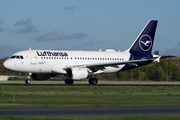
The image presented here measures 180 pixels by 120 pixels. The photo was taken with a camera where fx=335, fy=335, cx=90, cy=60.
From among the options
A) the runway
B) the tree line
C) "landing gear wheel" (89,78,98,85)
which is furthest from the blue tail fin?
the runway

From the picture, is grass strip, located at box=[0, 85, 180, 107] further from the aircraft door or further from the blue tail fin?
the blue tail fin

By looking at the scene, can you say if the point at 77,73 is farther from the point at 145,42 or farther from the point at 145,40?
the point at 145,40

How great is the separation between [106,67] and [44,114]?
33.9m

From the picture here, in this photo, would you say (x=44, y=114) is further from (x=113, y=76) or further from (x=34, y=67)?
(x=113, y=76)

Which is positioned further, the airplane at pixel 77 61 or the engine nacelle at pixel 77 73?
the engine nacelle at pixel 77 73

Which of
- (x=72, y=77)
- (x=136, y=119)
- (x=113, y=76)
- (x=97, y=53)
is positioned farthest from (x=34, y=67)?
(x=136, y=119)

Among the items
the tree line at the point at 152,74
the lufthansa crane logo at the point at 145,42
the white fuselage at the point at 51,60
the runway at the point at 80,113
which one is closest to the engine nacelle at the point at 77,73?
the white fuselage at the point at 51,60

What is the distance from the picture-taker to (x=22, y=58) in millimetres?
44344

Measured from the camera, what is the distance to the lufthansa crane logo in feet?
182

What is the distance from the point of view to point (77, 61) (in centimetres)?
4822

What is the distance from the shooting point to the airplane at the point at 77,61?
44.5m

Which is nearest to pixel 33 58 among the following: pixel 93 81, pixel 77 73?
pixel 77 73

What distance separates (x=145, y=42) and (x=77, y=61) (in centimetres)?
1385

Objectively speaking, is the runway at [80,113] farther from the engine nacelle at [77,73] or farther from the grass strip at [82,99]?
the engine nacelle at [77,73]
